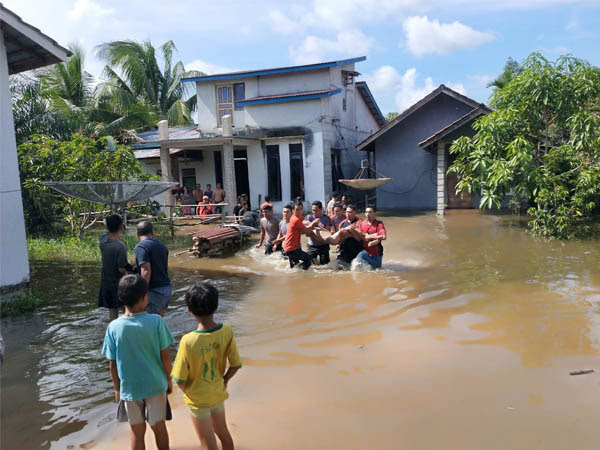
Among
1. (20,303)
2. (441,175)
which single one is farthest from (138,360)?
(441,175)

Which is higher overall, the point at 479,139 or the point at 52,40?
the point at 52,40

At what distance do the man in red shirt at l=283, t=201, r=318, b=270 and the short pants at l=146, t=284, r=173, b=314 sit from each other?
4.48m

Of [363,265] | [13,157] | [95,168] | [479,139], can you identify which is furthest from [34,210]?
[479,139]

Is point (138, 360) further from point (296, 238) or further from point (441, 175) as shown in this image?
point (441, 175)

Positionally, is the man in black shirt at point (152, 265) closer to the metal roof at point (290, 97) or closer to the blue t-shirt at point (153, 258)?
→ the blue t-shirt at point (153, 258)

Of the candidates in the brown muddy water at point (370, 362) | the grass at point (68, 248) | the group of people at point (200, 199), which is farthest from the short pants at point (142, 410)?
the group of people at point (200, 199)

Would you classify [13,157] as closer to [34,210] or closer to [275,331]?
[275,331]

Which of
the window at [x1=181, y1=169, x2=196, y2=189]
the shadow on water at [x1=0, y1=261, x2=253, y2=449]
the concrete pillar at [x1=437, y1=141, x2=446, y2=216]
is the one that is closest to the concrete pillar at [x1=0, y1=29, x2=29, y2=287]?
the shadow on water at [x1=0, y1=261, x2=253, y2=449]

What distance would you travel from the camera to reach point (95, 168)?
44.4 feet

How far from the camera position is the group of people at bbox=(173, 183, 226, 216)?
61.4ft

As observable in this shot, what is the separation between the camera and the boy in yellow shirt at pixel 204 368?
325 cm

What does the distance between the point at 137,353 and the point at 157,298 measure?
88.2 inches

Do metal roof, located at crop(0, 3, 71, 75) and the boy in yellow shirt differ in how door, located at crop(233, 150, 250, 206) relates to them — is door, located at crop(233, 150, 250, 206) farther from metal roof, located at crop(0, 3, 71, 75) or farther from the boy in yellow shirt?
the boy in yellow shirt

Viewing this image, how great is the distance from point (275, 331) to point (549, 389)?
3.34 meters
